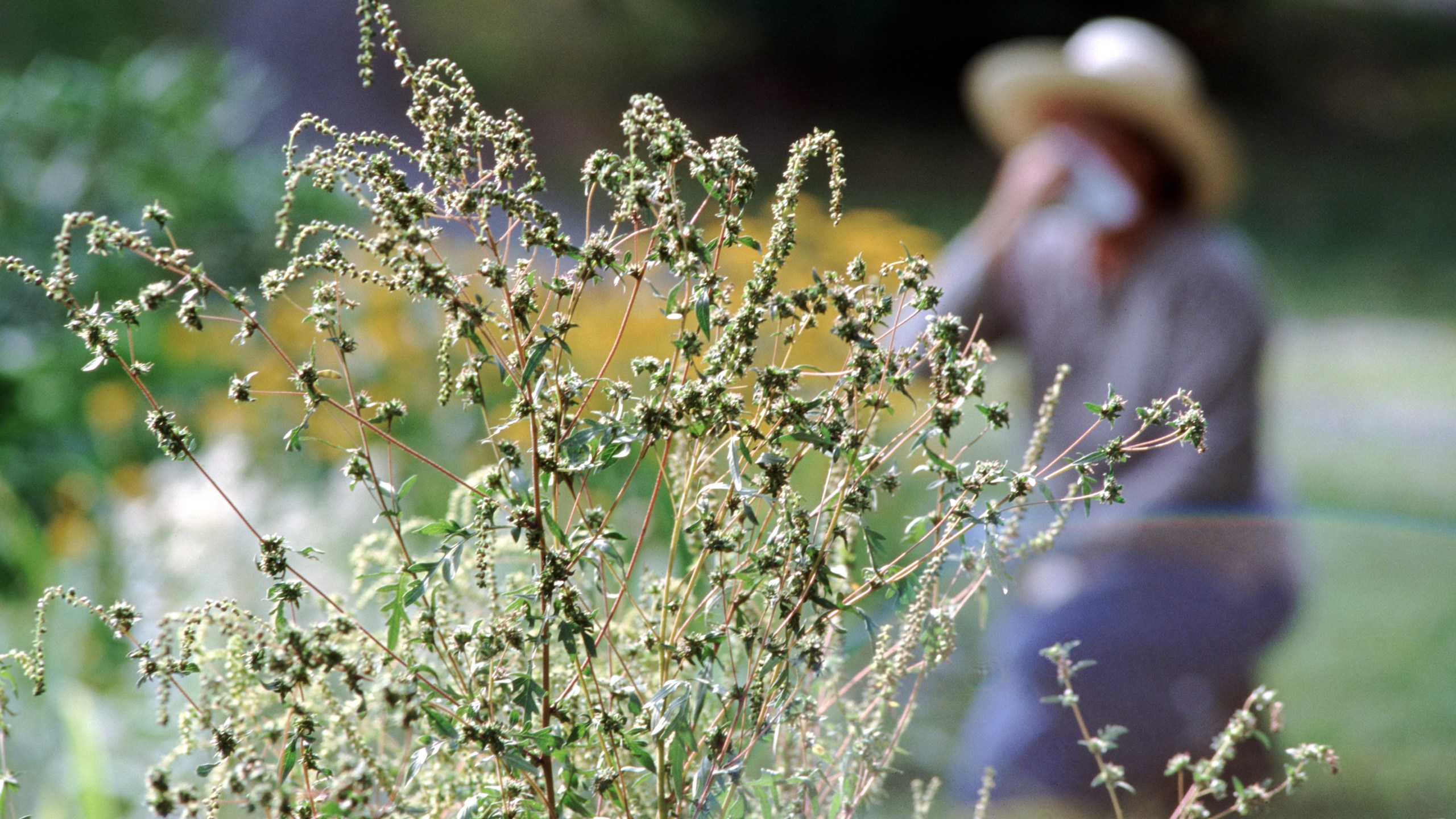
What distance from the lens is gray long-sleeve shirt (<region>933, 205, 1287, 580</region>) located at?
2.36m

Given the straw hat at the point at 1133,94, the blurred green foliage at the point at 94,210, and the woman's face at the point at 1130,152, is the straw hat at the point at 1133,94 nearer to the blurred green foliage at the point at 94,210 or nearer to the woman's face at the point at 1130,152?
the woman's face at the point at 1130,152

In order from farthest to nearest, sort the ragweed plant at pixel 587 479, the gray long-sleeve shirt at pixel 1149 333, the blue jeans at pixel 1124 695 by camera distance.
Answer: the gray long-sleeve shirt at pixel 1149 333 < the blue jeans at pixel 1124 695 < the ragweed plant at pixel 587 479

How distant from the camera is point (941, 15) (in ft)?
34.3

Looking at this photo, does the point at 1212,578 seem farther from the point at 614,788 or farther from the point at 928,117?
the point at 928,117

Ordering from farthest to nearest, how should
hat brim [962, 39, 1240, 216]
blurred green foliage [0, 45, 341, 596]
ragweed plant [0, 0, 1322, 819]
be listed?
blurred green foliage [0, 45, 341, 596] → hat brim [962, 39, 1240, 216] → ragweed plant [0, 0, 1322, 819]

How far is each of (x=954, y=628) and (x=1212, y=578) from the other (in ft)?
2.25

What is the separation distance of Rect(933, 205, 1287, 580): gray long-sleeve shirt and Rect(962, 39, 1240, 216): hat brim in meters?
0.12

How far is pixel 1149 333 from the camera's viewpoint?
2.57 meters

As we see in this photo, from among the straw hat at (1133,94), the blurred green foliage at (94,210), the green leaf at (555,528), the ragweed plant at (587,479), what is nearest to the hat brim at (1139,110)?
the straw hat at (1133,94)

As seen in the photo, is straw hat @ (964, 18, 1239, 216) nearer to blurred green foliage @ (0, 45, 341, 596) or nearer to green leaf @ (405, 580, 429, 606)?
blurred green foliage @ (0, 45, 341, 596)

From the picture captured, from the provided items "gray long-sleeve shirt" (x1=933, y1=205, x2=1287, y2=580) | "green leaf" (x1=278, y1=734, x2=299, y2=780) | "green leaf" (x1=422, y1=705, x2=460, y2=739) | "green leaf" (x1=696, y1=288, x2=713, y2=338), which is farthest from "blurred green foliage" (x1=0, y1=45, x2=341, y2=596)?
"green leaf" (x1=696, y1=288, x2=713, y2=338)

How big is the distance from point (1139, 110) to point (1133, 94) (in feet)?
0.13

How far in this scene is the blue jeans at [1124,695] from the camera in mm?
888

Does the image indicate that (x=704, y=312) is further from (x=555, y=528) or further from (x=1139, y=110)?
(x=1139, y=110)
